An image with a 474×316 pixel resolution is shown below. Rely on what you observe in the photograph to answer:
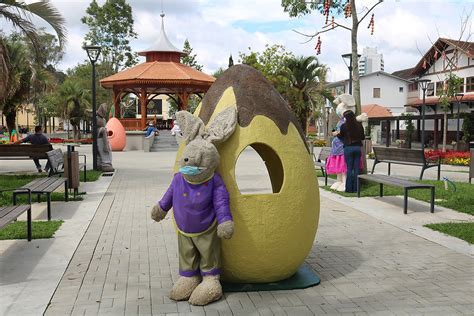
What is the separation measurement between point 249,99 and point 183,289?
1896 millimetres

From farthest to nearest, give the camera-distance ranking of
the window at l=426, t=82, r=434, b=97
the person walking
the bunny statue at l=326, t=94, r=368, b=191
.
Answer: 1. the window at l=426, t=82, r=434, b=97
2. the bunny statue at l=326, t=94, r=368, b=191
3. the person walking

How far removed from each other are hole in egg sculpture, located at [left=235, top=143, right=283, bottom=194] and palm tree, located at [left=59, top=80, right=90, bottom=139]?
2719cm

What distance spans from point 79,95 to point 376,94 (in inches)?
1335

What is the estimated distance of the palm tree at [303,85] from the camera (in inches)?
1280

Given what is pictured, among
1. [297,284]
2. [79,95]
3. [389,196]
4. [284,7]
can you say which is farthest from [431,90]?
[297,284]

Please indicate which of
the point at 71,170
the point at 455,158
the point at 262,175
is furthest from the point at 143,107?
the point at 71,170

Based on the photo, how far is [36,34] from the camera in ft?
41.6

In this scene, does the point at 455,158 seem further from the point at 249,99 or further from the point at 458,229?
the point at 249,99

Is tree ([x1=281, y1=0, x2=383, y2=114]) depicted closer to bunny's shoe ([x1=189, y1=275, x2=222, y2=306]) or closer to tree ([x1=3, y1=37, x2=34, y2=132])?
bunny's shoe ([x1=189, y1=275, x2=222, y2=306])

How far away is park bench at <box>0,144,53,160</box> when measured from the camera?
13.5 meters

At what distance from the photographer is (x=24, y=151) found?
44.5 ft

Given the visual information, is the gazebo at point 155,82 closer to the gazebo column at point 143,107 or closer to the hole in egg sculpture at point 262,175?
the gazebo column at point 143,107

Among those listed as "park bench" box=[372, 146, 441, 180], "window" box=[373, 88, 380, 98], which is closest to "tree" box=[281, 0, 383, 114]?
"park bench" box=[372, 146, 441, 180]

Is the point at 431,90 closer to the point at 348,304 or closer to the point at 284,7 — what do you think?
the point at 284,7
